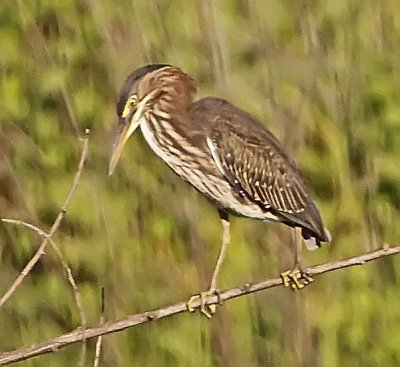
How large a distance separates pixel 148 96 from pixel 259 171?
37cm

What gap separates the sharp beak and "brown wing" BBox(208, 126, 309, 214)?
A: 0.75ft

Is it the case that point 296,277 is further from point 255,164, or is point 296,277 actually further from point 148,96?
point 148,96

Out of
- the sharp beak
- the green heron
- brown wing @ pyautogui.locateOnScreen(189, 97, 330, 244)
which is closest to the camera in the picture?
the sharp beak

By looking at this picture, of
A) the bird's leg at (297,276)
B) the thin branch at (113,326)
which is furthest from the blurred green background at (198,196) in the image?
the thin branch at (113,326)

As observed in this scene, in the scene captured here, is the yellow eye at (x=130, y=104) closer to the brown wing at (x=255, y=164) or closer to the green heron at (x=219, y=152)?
the green heron at (x=219, y=152)

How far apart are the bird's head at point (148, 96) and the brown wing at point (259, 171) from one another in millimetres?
120

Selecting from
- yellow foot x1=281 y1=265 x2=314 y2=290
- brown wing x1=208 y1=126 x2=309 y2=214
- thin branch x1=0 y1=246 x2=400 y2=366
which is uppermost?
brown wing x1=208 y1=126 x2=309 y2=214

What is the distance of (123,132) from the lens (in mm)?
1687

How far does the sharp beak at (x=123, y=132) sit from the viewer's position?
167 centimetres

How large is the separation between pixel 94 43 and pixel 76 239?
17.6 inches

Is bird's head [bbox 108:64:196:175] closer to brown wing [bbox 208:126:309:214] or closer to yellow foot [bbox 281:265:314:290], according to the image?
brown wing [bbox 208:126:309:214]

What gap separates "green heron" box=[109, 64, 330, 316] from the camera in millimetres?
1778

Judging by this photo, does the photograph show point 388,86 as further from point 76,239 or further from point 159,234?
point 76,239

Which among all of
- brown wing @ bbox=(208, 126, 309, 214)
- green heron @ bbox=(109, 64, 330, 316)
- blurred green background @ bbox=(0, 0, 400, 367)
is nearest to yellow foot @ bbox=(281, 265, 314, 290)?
green heron @ bbox=(109, 64, 330, 316)
